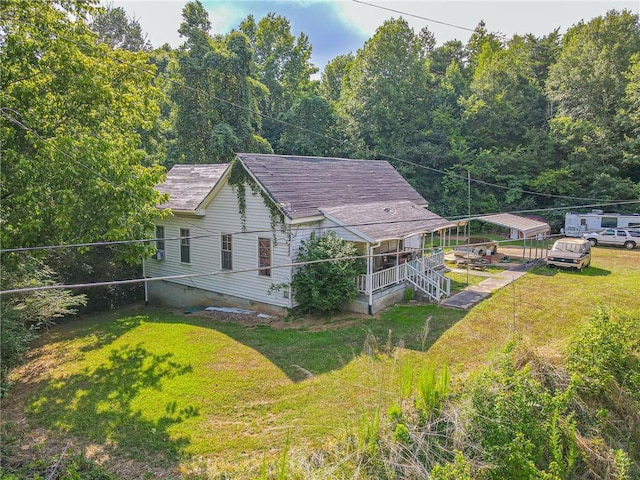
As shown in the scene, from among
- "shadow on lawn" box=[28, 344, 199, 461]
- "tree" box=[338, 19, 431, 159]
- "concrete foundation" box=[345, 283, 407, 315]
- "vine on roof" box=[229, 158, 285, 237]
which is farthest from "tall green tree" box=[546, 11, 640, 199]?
"shadow on lawn" box=[28, 344, 199, 461]

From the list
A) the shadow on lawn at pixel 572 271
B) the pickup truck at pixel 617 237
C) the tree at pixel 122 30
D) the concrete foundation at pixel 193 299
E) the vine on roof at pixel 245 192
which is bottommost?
the concrete foundation at pixel 193 299

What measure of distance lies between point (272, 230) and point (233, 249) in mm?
2307

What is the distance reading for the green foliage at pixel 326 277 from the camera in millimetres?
13492

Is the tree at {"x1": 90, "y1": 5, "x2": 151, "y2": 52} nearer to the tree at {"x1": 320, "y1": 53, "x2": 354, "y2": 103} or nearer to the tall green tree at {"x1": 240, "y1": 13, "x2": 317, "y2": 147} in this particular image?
the tall green tree at {"x1": 240, "y1": 13, "x2": 317, "y2": 147}

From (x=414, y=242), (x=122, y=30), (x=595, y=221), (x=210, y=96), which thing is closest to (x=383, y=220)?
(x=414, y=242)

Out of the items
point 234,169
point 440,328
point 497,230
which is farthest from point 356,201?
point 497,230

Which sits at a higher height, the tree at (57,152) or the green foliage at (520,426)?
the tree at (57,152)

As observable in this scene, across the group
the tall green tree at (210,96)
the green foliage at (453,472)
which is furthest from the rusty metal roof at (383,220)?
the tall green tree at (210,96)

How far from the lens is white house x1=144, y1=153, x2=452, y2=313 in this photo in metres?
14.1

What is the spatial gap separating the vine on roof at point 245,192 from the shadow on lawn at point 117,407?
533cm

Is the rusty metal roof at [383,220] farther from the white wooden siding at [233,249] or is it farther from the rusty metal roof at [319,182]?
the white wooden siding at [233,249]

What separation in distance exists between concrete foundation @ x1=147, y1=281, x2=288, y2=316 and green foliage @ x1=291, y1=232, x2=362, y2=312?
3.72 feet

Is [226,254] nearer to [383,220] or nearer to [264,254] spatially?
[264,254]

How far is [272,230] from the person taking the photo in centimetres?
1401
